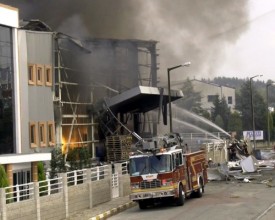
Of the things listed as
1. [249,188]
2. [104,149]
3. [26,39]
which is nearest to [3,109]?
[26,39]

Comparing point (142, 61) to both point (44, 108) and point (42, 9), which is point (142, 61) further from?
point (44, 108)

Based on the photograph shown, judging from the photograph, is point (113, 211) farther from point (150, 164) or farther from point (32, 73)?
point (32, 73)

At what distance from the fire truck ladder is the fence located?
43.3ft

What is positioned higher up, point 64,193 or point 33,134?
point 33,134

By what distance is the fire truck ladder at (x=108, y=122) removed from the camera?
131 feet

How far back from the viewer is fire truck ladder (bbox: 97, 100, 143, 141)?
40.0 m

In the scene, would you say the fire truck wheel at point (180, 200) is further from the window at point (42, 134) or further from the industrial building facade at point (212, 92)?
the industrial building facade at point (212, 92)

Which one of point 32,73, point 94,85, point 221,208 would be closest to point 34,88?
point 32,73

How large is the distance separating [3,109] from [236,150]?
960 inches

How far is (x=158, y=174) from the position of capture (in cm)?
2072

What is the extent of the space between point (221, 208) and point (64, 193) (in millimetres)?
5316

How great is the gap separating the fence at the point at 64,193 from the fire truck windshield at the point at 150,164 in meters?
1.82

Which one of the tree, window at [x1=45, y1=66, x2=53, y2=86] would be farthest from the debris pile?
the tree

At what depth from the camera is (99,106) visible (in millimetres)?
39969
